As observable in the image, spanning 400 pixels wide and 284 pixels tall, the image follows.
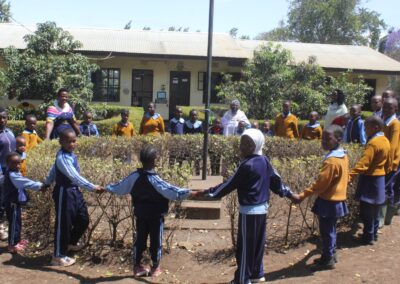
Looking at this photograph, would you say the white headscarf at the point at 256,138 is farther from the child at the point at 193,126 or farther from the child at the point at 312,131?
the child at the point at 312,131

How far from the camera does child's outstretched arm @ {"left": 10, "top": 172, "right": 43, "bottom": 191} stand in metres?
4.90

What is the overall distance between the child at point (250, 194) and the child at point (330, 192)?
0.56 meters

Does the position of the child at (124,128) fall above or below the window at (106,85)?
below

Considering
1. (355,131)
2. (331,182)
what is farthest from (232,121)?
(331,182)

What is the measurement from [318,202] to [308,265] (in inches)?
27.8

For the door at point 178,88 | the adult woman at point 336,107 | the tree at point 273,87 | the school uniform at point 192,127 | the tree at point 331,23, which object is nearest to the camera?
the adult woman at point 336,107

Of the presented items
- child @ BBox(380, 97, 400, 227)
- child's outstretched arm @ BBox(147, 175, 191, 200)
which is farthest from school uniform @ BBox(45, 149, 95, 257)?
child @ BBox(380, 97, 400, 227)

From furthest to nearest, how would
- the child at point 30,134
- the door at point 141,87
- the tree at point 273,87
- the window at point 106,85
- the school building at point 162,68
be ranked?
the door at point 141,87 < the window at point 106,85 < the school building at point 162,68 < the tree at point 273,87 < the child at point 30,134

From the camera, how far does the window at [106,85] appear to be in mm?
22031

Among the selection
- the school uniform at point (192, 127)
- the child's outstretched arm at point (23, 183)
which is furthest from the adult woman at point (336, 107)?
the child's outstretched arm at point (23, 183)

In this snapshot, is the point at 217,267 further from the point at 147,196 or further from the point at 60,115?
the point at 60,115

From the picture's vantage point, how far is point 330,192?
4668mm

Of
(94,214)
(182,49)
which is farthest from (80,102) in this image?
(94,214)

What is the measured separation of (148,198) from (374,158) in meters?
2.61
